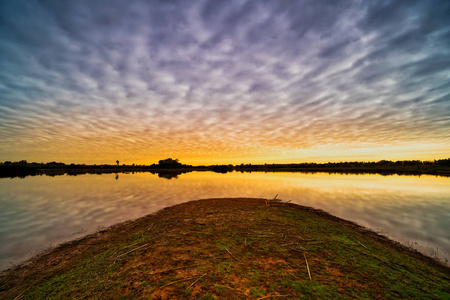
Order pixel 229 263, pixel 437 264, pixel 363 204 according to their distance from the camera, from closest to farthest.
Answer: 1. pixel 229 263
2. pixel 437 264
3. pixel 363 204

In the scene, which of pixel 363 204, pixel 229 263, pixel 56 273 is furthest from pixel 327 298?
pixel 363 204

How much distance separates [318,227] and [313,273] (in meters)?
5.49

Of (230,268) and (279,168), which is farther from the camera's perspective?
(279,168)

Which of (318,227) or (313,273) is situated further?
(318,227)

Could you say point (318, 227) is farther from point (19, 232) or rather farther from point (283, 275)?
point (19, 232)

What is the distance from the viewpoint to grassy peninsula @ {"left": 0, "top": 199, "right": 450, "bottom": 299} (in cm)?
489

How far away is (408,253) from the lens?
8.27 metres

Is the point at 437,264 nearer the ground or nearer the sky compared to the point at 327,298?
nearer the ground

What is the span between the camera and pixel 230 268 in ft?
18.9

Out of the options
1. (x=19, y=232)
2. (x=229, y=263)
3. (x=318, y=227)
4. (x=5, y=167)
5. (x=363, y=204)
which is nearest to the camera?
(x=229, y=263)

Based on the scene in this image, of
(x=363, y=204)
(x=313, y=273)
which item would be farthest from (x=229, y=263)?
(x=363, y=204)

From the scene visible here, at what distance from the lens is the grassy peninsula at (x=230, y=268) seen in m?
4.89

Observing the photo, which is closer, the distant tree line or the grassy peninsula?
the grassy peninsula

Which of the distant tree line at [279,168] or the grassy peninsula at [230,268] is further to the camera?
the distant tree line at [279,168]
